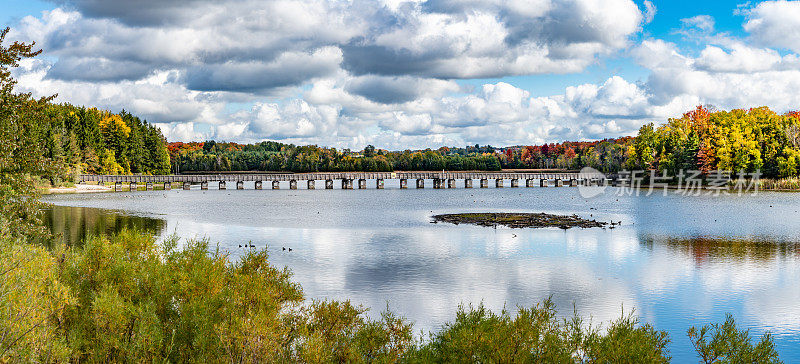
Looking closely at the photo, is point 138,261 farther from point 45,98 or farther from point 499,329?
point 45,98

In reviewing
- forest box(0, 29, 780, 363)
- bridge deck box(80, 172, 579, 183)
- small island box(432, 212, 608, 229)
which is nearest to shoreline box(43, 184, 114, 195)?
bridge deck box(80, 172, 579, 183)

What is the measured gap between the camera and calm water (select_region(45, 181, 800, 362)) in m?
21.6

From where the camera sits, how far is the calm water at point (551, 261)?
21.6 metres

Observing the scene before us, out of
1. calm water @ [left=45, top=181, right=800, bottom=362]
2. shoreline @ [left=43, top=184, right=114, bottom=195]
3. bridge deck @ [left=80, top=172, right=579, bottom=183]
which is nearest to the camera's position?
calm water @ [left=45, top=181, right=800, bottom=362]

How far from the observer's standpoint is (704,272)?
2812 centimetres

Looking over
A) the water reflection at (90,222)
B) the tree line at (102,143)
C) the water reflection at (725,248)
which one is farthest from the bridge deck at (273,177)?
the water reflection at (725,248)

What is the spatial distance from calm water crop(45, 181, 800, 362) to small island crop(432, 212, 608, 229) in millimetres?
2603

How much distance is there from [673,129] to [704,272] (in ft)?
295

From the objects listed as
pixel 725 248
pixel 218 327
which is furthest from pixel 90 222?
pixel 725 248

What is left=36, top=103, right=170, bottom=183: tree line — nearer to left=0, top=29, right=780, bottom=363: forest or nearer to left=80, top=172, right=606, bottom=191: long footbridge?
left=80, top=172, right=606, bottom=191: long footbridge

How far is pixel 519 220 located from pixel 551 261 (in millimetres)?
19611

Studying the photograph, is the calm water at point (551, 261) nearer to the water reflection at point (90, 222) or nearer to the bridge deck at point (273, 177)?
the water reflection at point (90, 222)

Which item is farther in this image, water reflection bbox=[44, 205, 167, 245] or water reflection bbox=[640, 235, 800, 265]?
water reflection bbox=[44, 205, 167, 245]

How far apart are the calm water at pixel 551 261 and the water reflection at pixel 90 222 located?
155 millimetres
